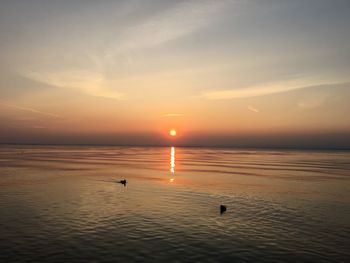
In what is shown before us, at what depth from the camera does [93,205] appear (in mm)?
33531

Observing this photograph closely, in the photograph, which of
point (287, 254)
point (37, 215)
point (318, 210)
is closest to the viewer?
point (287, 254)

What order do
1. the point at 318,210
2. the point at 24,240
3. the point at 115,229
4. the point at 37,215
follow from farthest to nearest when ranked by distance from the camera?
the point at 318,210 < the point at 37,215 < the point at 115,229 < the point at 24,240

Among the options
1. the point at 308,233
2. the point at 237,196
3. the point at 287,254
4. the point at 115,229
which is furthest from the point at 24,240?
the point at 237,196

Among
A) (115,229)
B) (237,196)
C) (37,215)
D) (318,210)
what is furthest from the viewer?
(237,196)

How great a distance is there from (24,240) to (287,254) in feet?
61.7

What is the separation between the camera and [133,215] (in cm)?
2966

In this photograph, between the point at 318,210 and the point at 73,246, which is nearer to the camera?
the point at 73,246

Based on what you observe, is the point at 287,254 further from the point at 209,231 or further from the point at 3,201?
the point at 3,201

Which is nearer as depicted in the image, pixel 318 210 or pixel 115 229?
pixel 115 229

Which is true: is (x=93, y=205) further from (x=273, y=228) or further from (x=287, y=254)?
(x=287, y=254)

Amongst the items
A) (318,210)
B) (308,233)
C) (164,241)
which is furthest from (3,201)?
(318,210)

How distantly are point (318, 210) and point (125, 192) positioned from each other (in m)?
25.1

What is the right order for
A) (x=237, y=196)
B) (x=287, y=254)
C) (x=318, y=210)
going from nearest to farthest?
(x=287, y=254) < (x=318, y=210) < (x=237, y=196)

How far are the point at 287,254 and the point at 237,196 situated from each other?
67.2ft
